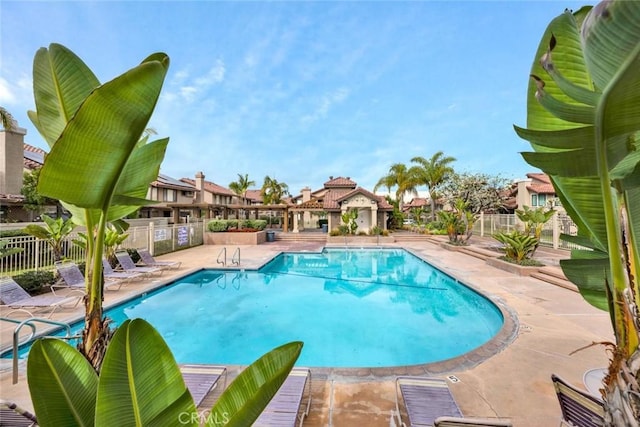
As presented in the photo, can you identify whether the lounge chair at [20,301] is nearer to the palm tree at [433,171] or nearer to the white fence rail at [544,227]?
the white fence rail at [544,227]

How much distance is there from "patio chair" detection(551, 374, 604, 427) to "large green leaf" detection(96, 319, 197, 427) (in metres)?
3.62

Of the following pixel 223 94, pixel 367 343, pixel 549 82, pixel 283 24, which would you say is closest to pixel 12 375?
pixel 367 343

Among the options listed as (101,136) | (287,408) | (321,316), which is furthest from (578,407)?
(321,316)

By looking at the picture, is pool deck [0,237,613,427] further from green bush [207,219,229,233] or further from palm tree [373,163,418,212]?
palm tree [373,163,418,212]

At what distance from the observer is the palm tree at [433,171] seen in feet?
116

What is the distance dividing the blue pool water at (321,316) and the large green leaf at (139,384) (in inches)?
213

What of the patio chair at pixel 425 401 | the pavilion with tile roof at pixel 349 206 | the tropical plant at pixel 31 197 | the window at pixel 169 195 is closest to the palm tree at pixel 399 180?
the pavilion with tile roof at pixel 349 206

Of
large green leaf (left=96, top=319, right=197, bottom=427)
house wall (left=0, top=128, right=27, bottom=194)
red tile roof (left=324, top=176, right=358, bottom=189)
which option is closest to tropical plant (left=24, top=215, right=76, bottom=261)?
large green leaf (left=96, top=319, right=197, bottom=427)

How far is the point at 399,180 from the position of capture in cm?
3684

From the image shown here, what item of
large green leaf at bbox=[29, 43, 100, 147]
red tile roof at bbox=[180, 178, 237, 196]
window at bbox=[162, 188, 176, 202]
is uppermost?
red tile roof at bbox=[180, 178, 237, 196]

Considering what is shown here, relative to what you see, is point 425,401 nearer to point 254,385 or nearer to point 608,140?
point 254,385

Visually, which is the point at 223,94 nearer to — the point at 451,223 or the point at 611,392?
the point at 451,223

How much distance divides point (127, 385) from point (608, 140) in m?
2.77

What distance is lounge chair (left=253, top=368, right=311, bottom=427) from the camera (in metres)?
3.23
